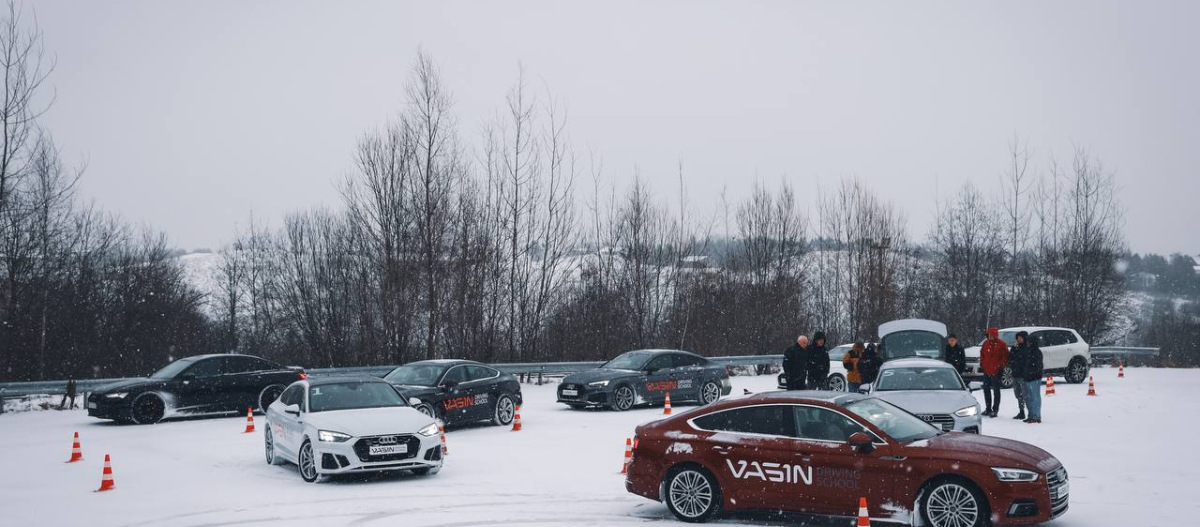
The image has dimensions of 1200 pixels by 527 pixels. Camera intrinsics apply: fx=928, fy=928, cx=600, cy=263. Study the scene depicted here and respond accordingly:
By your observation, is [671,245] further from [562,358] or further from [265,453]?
[265,453]

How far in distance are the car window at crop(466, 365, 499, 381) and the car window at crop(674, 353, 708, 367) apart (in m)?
5.40

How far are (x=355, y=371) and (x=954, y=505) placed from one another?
74.2 ft

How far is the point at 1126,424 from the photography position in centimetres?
1830

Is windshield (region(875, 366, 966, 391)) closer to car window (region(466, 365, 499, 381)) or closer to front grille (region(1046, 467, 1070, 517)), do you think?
front grille (region(1046, 467, 1070, 517))

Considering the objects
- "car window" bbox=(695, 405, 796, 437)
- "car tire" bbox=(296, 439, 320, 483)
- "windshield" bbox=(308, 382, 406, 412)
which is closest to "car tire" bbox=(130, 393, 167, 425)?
"windshield" bbox=(308, 382, 406, 412)

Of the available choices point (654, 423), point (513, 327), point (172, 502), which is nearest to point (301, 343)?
point (513, 327)

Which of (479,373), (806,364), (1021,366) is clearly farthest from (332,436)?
(1021,366)

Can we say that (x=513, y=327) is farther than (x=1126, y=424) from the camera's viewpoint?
Yes

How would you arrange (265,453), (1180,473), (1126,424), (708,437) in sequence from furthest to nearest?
1. (1126,424)
2. (265,453)
3. (1180,473)
4. (708,437)

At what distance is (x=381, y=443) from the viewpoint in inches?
483

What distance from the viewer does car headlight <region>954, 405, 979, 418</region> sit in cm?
1482

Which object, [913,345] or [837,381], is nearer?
[913,345]

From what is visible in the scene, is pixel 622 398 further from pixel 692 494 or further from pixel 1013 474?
pixel 1013 474

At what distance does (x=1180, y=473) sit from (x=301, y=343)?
116 feet
